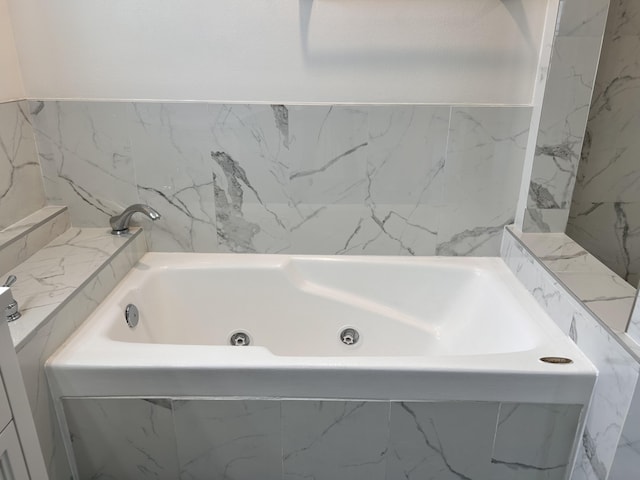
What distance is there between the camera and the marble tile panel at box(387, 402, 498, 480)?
1.25 metres

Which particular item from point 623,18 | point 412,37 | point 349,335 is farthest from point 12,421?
point 623,18

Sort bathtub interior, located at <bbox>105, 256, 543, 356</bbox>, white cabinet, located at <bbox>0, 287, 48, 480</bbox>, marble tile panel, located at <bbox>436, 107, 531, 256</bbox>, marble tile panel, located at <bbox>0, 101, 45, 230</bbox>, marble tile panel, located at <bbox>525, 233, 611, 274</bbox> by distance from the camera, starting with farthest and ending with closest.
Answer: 1. bathtub interior, located at <bbox>105, 256, 543, 356</bbox>
2. marble tile panel, located at <bbox>436, 107, 531, 256</bbox>
3. marble tile panel, located at <bbox>0, 101, 45, 230</bbox>
4. marble tile panel, located at <bbox>525, 233, 611, 274</bbox>
5. white cabinet, located at <bbox>0, 287, 48, 480</bbox>

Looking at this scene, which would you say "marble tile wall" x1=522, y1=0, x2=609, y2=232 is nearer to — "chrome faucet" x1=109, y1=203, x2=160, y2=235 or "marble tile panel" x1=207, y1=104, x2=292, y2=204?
"marble tile panel" x1=207, y1=104, x2=292, y2=204

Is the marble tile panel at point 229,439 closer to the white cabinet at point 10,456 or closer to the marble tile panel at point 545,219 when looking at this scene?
the white cabinet at point 10,456

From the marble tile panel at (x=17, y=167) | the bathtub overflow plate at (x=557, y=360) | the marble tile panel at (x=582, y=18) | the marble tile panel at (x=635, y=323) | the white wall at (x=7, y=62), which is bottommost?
the bathtub overflow plate at (x=557, y=360)

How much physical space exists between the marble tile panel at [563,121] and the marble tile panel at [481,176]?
0.08 m

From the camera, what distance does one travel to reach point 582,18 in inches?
59.6

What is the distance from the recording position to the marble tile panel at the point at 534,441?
1.25 metres

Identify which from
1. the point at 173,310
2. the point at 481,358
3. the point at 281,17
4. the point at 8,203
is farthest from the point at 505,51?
the point at 8,203

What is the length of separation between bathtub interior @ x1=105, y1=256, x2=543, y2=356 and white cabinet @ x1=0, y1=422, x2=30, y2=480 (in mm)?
931

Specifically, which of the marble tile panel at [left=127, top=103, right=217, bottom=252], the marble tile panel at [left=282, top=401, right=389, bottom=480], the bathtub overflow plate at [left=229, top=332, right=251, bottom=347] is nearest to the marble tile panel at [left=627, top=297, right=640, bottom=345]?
the marble tile panel at [left=282, top=401, right=389, bottom=480]

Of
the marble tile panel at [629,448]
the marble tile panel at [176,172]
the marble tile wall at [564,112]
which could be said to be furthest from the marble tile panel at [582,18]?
the marble tile panel at [176,172]

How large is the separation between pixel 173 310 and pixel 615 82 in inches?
75.7

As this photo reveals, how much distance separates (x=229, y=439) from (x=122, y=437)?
31 cm
